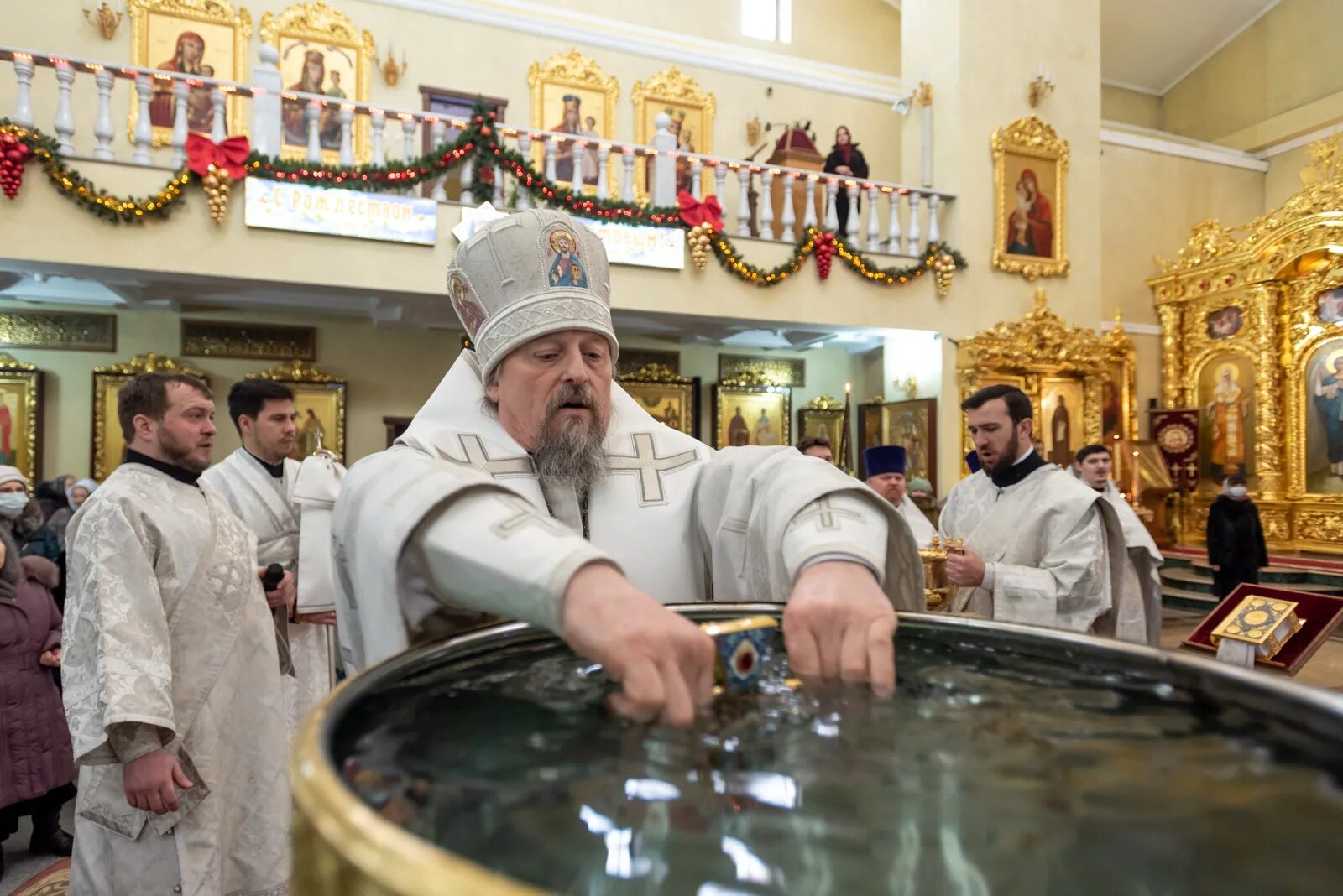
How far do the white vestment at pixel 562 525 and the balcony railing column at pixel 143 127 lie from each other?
707 centimetres

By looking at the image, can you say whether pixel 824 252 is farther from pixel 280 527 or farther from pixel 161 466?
pixel 161 466

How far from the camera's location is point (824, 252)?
379 inches

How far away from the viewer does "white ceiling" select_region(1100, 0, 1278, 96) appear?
14398 mm

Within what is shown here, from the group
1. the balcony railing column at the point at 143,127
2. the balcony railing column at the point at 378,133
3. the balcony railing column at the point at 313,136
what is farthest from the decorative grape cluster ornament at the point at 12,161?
the balcony railing column at the point at 378,133

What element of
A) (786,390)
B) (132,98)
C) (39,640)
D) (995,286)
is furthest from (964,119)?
(39,640)

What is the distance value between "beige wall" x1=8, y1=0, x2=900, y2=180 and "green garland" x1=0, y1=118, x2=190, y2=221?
3.81 meters

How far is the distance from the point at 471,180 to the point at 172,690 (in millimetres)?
6272

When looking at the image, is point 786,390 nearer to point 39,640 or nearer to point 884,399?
point 884,399

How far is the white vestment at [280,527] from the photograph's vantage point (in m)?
4.02

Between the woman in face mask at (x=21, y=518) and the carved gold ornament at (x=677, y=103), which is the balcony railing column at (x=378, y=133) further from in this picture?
the carved gold ornament at (x=677, y=103)

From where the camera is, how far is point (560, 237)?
1465 millimetres

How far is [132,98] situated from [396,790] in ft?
39.9

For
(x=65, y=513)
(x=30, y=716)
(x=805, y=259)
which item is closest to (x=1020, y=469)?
(x=30, y=716)

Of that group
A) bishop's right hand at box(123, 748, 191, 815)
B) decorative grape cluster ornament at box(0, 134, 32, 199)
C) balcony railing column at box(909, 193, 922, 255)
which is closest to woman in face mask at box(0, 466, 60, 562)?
bishop's right hand at box(123, 748, 191, 815)
